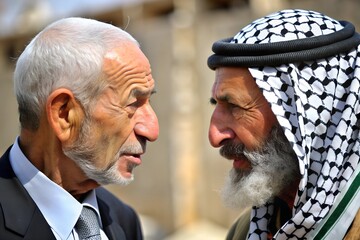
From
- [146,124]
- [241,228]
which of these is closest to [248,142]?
[146,124]

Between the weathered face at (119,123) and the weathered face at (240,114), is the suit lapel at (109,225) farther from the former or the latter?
the weathered face at (240,114)

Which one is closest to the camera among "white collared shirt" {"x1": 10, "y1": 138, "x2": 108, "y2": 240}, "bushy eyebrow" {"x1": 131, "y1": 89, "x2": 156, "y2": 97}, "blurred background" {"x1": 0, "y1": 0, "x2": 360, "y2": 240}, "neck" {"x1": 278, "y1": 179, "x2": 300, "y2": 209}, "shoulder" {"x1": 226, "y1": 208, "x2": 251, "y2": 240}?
"white collared shirt" {"x1": 10, "y1": 138, "x2": 108, "y2": 240}

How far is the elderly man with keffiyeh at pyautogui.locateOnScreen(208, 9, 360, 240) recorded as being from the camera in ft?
10.3

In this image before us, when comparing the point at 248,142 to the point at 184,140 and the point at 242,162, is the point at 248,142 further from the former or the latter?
the point at 184,140

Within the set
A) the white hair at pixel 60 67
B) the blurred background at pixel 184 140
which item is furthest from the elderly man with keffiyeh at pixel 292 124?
the blurred background at pixel 184 140

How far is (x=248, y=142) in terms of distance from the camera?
11.3ft

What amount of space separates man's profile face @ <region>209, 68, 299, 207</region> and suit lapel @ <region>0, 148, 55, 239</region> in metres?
0.96

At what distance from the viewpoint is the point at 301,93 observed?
3.24m

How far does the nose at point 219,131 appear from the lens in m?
3.49

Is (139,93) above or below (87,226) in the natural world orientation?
above

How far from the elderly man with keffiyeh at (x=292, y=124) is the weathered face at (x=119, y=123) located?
422mm

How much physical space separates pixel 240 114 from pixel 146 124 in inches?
19.1

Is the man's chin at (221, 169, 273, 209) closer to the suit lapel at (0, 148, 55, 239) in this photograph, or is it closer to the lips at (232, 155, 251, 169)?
the lips at (232, 155, 251, 169)

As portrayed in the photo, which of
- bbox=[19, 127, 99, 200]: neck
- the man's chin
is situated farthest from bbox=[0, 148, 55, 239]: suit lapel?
the man's chin
